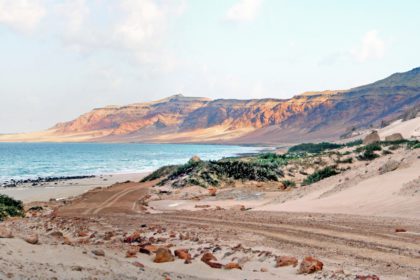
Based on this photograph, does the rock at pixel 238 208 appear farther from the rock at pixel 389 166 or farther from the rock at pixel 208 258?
the rock at pixel 208 258

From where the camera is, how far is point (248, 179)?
31.5 meters

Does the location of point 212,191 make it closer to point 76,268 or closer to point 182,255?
point 182,255

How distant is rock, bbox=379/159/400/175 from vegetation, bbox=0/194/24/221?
14.5 meters

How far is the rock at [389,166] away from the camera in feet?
64.1

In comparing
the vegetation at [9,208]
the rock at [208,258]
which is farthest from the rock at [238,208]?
the rock at [208,258]

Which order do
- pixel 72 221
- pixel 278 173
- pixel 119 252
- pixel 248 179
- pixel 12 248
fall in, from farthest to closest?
1. pixel 278 173
2. pixel 248 179
3. pixel 72 221
4. pixel 119 252
5. pixel 12 248

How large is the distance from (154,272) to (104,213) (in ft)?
45.3

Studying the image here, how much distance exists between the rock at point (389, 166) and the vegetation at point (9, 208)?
47.6 feet

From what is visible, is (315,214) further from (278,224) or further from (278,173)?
(278,173)

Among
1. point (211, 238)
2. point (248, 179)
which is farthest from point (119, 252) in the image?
point (248, 179)

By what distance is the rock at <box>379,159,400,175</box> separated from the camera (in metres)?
19.5

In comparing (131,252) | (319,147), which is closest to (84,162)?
(319,147)

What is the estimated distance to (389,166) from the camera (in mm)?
19688

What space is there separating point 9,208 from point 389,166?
50.6 ft
